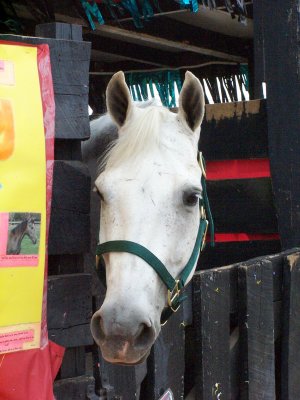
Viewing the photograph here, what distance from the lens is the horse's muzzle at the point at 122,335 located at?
6.04 feet

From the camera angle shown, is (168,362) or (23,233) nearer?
(23,233)

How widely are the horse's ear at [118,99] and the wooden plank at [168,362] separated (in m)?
0.72

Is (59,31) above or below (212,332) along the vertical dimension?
above

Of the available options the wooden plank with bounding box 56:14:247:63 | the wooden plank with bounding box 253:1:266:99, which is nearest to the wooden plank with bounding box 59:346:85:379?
the wooden plank with bounding box 253:1:266:99

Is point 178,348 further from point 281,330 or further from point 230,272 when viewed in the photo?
point 281,330

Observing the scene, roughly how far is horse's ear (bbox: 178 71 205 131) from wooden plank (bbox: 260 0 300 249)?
3.89 ft

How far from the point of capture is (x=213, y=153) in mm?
3676

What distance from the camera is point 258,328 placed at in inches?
117

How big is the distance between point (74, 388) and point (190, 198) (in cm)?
72

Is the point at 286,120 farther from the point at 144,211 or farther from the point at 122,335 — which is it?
the point at 122,335

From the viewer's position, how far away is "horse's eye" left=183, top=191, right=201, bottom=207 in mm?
2178

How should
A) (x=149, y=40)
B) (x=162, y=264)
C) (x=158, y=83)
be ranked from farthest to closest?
(x=158, y=83), (x=149, y=40), (x=162, y=264)

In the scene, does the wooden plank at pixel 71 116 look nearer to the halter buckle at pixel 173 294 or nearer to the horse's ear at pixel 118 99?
the horse's ear at pixel 118 99

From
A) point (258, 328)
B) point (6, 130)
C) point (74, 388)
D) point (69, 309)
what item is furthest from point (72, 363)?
point (258, 328)
